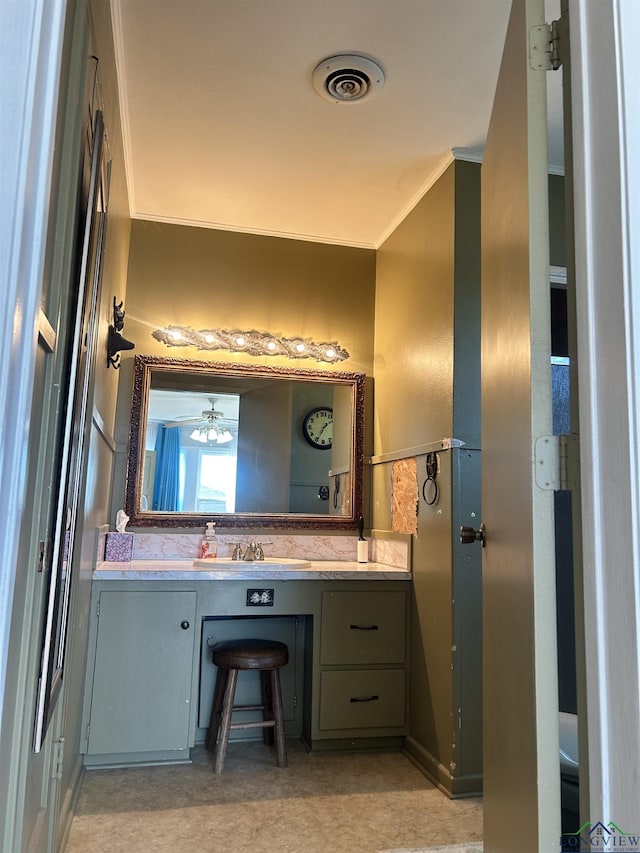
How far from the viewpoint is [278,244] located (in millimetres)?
3652

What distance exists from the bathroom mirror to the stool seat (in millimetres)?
745

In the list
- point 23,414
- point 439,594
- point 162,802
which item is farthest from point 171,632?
point 23,414

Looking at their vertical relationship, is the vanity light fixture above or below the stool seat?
above

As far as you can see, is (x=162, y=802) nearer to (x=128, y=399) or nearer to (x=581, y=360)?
(x=128, y=399)

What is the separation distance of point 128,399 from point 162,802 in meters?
1.87

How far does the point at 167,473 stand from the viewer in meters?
3.32

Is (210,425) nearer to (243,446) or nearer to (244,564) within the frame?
(243,446)

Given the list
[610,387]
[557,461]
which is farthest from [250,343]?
[610,387]

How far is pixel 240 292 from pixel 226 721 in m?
2.19

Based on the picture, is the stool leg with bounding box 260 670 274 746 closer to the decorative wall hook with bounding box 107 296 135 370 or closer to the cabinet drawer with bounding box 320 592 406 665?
the cabinet drawer with bounding box 320 592 406 665

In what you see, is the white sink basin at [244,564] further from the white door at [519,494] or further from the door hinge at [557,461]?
the door hinge at [557,461]

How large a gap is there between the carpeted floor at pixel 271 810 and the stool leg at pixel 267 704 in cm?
17

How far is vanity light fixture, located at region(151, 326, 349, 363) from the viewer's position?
344 centimetres

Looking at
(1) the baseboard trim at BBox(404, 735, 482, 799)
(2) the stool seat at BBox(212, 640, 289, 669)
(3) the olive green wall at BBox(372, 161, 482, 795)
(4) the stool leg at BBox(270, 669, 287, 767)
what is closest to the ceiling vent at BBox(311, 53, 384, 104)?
(3) the olive green wall at BBox(372, 161, 482, 795)
